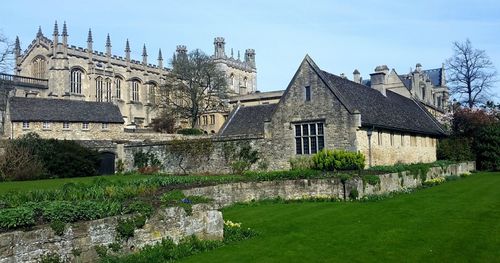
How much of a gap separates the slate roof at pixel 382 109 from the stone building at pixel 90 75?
4383 centimetres

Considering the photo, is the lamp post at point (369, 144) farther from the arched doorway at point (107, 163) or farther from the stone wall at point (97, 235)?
the arched doorway at point (107, 163)

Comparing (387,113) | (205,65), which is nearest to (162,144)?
(387,113)

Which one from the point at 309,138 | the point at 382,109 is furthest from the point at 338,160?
the point at 382,109

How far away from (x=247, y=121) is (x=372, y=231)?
26.8 meters

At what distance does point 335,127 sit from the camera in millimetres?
27578

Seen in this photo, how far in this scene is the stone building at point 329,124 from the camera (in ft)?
89.6

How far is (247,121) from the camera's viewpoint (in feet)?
128

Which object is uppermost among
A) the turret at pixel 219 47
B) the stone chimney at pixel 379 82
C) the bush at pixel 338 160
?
the turret at pixel 219 47

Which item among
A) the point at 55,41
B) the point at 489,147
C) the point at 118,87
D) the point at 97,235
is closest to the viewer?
the point at 97,235

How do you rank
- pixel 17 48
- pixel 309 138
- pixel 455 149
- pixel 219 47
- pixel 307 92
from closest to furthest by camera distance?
pixel 309 138 < pixel 307 92 < pixel 455 149 < pixel 17 48 < pixel 219 47

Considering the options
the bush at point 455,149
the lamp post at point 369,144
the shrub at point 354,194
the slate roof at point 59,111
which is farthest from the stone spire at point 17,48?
the shrub at point 354,194

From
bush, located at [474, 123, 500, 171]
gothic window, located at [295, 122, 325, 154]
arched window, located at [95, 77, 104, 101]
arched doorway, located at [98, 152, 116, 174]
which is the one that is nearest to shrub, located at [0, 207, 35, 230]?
gothic window, located at [295, 122, 325, 154]

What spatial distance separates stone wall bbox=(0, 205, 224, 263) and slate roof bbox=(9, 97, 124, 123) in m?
37.5

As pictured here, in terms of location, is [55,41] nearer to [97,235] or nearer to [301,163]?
[301,163]
